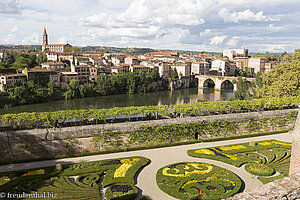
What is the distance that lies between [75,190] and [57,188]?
1.17 meters

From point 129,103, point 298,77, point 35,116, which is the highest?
point 298,77

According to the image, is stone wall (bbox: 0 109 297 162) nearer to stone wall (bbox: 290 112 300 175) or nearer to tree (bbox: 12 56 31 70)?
stone wall (bbox: 290 112 300 175)

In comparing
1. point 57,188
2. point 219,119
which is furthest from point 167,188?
point 219,119

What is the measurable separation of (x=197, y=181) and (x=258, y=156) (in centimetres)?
755

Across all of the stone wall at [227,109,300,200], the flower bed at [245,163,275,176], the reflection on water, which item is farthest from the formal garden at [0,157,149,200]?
the reflection on water

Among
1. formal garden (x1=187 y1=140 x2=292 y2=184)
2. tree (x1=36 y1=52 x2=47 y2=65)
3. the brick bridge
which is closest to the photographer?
formal garden (x1=187 y1=140 x2=292 y2=184)

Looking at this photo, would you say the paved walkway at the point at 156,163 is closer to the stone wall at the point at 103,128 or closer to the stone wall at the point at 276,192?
the stone wall at the point at 103,128

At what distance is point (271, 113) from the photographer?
91.6 ft

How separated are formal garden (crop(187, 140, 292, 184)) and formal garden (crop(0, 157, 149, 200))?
6204mm

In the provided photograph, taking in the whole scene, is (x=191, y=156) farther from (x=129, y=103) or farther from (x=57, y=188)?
(x=129, y=103)

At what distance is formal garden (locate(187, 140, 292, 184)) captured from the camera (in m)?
18.1

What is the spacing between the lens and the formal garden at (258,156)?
18109 millimetres

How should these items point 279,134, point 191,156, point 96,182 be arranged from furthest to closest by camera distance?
point 279,134
point 191,156
point 96,182

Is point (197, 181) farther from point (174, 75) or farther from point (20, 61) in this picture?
point (20, 61)
